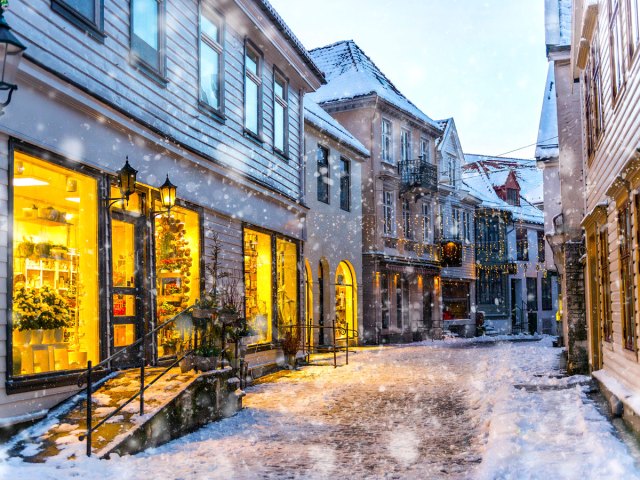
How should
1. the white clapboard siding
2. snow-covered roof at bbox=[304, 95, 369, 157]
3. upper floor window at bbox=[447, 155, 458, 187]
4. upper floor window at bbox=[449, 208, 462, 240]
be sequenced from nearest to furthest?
the white clapboard siding
snow-covered roof at bbox=[304, 95, 369, 157]
upper floor window at bbox=[449, 208, 462, 240]
upper floor window at bbox=[447, 155, 458, 187]

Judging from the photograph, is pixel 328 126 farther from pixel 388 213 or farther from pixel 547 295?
pixel 547 295

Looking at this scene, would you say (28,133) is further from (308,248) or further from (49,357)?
(308,248)

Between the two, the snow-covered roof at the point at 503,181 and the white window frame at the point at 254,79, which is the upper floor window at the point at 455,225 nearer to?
the snow-covered roof at the point at 503,181

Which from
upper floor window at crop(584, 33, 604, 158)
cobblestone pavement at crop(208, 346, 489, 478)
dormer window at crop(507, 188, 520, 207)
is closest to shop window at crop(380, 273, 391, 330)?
cobblestone pavement at crop(208, 346, 489, 478)

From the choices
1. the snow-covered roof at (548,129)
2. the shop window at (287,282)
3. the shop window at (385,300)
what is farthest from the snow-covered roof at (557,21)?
the shop window at (385,300)

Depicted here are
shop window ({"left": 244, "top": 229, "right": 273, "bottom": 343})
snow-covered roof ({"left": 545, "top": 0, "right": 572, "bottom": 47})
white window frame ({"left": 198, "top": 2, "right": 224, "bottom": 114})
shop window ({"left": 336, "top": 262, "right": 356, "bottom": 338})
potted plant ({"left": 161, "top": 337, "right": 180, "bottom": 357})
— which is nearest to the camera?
potted plant ({"left": 161, "top": 337, "right": 180, "bottom": 357})

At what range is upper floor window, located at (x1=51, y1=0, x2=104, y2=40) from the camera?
8.71 m

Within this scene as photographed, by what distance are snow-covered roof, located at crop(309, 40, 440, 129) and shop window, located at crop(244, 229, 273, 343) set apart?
14.1 m

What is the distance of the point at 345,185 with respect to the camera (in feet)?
85.8

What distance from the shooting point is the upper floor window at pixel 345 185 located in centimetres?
2589

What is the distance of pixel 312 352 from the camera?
863 inches

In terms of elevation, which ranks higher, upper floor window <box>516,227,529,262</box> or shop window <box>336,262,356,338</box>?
upper floor window <box>516,227,529,262</box>

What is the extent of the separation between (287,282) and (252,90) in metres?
4.63

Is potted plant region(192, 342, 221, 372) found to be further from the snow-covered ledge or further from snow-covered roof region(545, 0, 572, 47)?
snow-covered roof region(545, 0, 572, 47)
